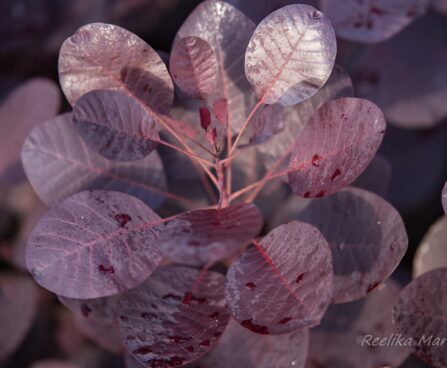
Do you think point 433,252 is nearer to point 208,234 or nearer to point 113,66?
point 208,234

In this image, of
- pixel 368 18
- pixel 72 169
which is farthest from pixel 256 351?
pixel 368 18

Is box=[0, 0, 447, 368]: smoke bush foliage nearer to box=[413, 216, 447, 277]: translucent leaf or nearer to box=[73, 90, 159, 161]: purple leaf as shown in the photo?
box=[73, 90, 159, 161]: purple leaf

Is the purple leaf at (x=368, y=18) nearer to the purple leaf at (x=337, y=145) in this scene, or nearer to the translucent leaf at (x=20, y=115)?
the purple leaf at (x=337, y=145)

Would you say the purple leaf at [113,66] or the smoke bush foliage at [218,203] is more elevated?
the purple leaf at [113,66]

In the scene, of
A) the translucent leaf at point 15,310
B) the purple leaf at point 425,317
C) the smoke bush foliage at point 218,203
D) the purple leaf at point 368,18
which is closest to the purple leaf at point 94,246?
the smoke bush foliage at point 218,203

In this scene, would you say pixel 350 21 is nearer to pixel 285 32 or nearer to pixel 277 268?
pixel 285 32

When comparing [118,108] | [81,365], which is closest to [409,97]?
[118,108]

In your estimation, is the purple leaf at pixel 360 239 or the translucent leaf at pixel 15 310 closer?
the purple leaf at pixel 360 239

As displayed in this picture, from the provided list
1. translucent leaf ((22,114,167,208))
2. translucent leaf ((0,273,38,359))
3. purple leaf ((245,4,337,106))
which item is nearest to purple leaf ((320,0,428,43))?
purple leaf ((245,4,337,106))
